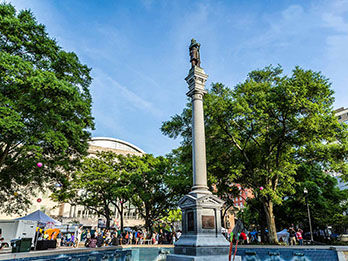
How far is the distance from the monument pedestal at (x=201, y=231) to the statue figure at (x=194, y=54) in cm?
856

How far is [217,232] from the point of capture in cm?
1209

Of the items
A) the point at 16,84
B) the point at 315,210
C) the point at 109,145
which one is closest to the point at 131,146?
the point at 109,145

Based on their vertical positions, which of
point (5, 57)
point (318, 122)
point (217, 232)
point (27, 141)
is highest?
point (5, 57)

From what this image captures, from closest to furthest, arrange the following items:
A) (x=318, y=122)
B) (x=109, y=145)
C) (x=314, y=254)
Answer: (x=314, y=254), (x=318, y=122), (x=109, y=145)

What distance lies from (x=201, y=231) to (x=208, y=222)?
59 centimetres

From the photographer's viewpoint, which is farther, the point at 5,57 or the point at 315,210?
the point at 315,210

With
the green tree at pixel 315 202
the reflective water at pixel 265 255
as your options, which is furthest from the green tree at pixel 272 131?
the green tree at pixel 315 202

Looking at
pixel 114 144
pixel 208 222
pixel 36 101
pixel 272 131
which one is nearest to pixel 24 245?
pixel 36 101

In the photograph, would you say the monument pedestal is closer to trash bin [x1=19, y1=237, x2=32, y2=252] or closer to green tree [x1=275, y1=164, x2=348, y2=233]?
trash bin [x1=19, y1=237, x2=32, y2=252]

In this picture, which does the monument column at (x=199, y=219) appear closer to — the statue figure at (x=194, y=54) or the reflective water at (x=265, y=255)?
the statue figure at (x=194, y=54)

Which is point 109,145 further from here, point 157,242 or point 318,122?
point 318,122

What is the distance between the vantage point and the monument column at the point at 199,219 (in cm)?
1099

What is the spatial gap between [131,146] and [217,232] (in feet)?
244

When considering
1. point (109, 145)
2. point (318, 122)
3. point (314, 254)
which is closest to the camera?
point (314, 254)
